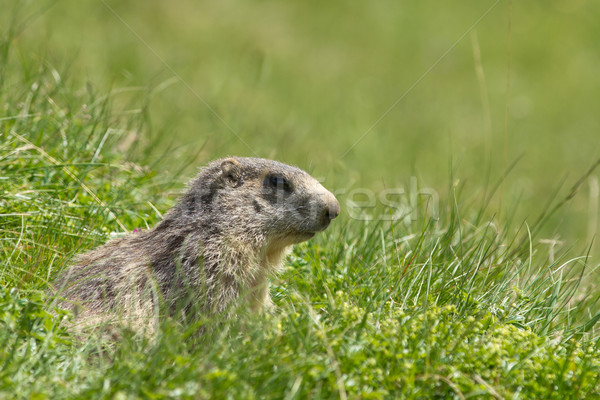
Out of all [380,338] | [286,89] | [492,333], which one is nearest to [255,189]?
[380,338]

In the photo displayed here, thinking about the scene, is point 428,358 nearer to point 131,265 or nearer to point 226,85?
point 131,265

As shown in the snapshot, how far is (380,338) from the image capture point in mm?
3781

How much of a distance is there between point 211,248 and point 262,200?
588 millimetres

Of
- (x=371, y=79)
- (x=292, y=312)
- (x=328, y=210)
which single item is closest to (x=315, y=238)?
(x=328, y=210)

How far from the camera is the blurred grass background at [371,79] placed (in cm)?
1027

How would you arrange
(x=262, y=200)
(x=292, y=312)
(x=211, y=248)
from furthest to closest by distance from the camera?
1. (x=262, y=200)
2. (x=211, y=248)
3. (x=292, y=312)

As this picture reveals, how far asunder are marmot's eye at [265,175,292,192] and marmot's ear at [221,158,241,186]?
9.6 inches

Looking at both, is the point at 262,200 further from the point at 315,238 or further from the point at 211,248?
the point at 315,238

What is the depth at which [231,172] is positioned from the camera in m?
5.18

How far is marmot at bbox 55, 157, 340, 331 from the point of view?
4441mm

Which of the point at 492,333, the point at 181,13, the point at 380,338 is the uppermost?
the point at 492,333

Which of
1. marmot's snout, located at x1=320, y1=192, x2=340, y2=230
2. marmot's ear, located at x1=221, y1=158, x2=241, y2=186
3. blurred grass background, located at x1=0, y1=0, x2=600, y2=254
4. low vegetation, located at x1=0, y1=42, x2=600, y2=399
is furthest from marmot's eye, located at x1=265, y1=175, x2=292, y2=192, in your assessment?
blurred grass background, located at x1=0, y1=0, x2=600, y2=254

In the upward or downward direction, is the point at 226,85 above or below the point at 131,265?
below

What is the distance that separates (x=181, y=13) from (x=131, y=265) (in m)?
11.5
